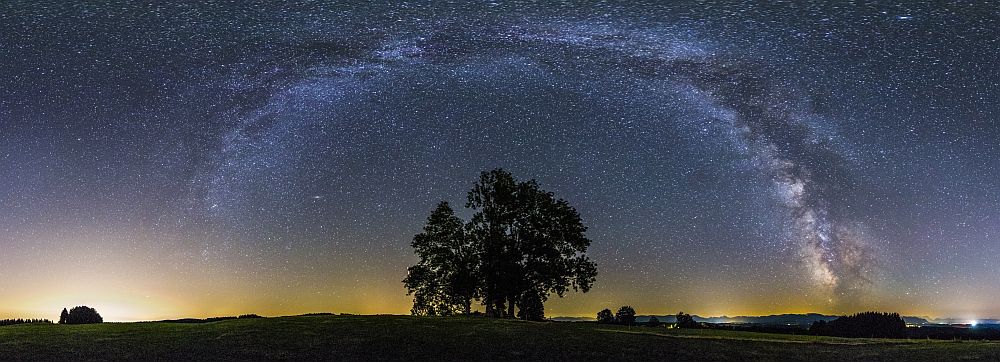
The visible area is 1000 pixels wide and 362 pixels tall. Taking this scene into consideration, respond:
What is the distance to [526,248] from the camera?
55.3m

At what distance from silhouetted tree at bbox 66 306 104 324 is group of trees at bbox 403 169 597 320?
20.3 metres

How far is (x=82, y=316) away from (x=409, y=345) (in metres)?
29.9

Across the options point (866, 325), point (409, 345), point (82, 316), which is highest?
point (82, 316)

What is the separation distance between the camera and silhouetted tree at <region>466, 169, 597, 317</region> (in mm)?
54531

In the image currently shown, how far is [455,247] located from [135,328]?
25.3 m

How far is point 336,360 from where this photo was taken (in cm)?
2247

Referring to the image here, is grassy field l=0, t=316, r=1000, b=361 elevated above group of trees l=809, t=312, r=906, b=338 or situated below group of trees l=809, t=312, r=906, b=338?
below

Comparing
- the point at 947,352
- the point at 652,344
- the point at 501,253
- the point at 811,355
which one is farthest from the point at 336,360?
the point at 501,253

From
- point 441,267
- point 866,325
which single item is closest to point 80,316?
point 441,267

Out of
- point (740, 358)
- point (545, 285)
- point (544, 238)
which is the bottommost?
point (740, 358)

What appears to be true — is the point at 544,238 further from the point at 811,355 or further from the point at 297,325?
the point at 811,355

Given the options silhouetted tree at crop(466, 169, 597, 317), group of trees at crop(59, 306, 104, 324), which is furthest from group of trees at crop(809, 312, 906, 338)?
group of trees at crop(59, 306, 104, 324)

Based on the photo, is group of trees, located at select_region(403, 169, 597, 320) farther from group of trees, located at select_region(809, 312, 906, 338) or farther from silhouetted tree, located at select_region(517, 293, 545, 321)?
group of trees, located at select_region(809, 312, 906, 338)

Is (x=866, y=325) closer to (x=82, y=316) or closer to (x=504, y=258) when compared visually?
(x=504, y=258)
